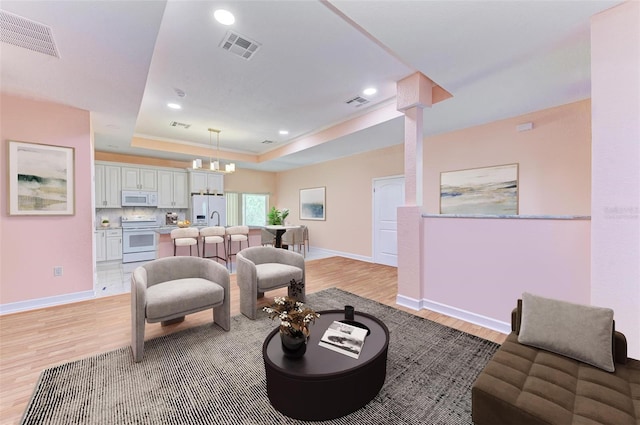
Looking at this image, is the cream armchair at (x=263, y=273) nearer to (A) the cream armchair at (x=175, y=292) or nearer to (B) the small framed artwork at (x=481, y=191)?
(A) the cream armchair at (x=175, y=292)

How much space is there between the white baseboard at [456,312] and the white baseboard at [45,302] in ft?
14.6

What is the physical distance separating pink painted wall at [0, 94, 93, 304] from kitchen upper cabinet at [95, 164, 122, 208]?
9.62 ft

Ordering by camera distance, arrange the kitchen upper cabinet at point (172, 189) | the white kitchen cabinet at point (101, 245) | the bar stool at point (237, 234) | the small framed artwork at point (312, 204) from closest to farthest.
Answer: the bar stool at point (237, 234) < the white kitchen cabinet at point (101, 245) < the kitchen upper cabinet at point (172, 189) < the small framed artwork at point (312, 204)

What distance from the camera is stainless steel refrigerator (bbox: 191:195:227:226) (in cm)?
709

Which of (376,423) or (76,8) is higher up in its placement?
(76,8)

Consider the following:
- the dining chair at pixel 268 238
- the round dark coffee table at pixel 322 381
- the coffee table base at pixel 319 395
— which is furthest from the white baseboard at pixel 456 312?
the dining chair at pixel 268 238

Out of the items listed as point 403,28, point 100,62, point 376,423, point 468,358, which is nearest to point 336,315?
point 376,423

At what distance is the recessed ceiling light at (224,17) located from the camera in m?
2.19

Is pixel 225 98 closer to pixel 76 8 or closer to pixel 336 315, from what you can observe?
pixel 76 8

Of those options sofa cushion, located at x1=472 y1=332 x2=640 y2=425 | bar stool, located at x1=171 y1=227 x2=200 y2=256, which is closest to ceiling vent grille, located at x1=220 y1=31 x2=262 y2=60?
bar stool, located at x1=171 y1=227 x2=200 y2=256

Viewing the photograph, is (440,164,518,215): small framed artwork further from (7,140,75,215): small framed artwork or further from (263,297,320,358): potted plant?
(7,140,75,215): small framed artwork

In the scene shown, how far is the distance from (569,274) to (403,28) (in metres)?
2.65

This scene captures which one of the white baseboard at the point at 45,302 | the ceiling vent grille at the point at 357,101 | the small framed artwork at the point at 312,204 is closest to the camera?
the white baseboard at the point at 45,302

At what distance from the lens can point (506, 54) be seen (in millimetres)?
2469
